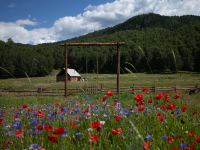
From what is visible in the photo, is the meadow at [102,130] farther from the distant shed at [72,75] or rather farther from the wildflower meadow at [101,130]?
the distant shed at [72,75]

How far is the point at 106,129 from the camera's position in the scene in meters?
4.34

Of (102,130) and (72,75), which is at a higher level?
(102,130)

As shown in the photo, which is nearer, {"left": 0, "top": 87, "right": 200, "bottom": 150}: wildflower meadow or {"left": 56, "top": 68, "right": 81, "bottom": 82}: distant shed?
{"left": 0, "top": 87, "right": 200, "bottom": 150}: wildflower meadow

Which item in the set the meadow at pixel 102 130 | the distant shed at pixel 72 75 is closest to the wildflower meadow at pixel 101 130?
the meadow at pixel 102 130

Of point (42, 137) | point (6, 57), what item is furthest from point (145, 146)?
point (6, 57)

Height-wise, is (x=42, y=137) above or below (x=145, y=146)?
below

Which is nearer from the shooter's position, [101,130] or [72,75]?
[101,130]

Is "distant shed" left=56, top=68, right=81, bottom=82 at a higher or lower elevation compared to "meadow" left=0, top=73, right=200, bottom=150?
lower

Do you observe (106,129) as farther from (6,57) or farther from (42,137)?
(6,57)

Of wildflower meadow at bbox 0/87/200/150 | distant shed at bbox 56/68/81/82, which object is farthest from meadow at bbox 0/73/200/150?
distant shed at bbox 56/68/81/82

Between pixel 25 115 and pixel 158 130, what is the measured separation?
6.74ft

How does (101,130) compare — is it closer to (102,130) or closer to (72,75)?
(102,130)

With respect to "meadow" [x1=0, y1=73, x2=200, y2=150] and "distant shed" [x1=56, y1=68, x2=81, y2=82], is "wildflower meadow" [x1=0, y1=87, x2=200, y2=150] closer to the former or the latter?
"meadow" [x1=0, y1=73, x2=200, y2=150]

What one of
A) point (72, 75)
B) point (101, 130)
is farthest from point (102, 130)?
point (72, 75)
